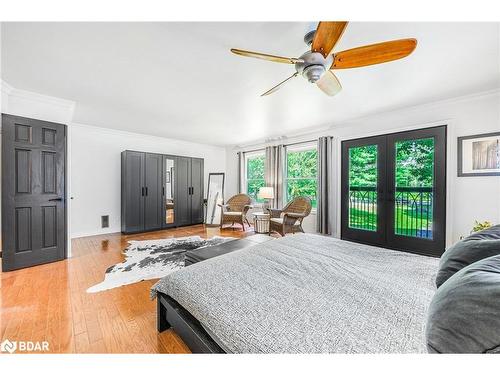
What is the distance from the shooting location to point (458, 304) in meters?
0.67

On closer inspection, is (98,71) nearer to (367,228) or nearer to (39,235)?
(39,235)

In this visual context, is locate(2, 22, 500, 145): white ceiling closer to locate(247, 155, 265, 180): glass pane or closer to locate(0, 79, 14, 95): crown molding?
locate(0, 79, 14, 95): crown molding

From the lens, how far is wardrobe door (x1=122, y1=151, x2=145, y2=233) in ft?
→ 15.1

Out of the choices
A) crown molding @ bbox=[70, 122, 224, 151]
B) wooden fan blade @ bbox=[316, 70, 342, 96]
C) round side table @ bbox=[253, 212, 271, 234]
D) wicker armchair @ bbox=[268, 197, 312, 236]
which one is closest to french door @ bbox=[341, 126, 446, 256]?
wicker armchair @ bbox=[268, 197, 312, 236]

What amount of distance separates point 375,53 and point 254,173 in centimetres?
495

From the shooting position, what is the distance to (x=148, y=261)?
2.99 metres

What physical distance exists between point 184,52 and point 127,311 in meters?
2.44

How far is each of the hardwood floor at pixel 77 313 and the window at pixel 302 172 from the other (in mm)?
3824

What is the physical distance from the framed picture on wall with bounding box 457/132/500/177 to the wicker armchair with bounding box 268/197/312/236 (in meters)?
2.40

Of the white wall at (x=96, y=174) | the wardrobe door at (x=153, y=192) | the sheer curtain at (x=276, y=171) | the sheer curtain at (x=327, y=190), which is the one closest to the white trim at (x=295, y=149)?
the sheer curtain at (x=276, y=171)

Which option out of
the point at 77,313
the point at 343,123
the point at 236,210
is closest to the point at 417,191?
the point at 343,123

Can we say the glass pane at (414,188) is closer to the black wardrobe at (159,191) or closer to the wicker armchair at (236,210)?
the wicker armchair at (236,210)

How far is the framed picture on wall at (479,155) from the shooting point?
108 inches

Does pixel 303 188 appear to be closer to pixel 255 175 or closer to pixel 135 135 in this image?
pixel 255 175
